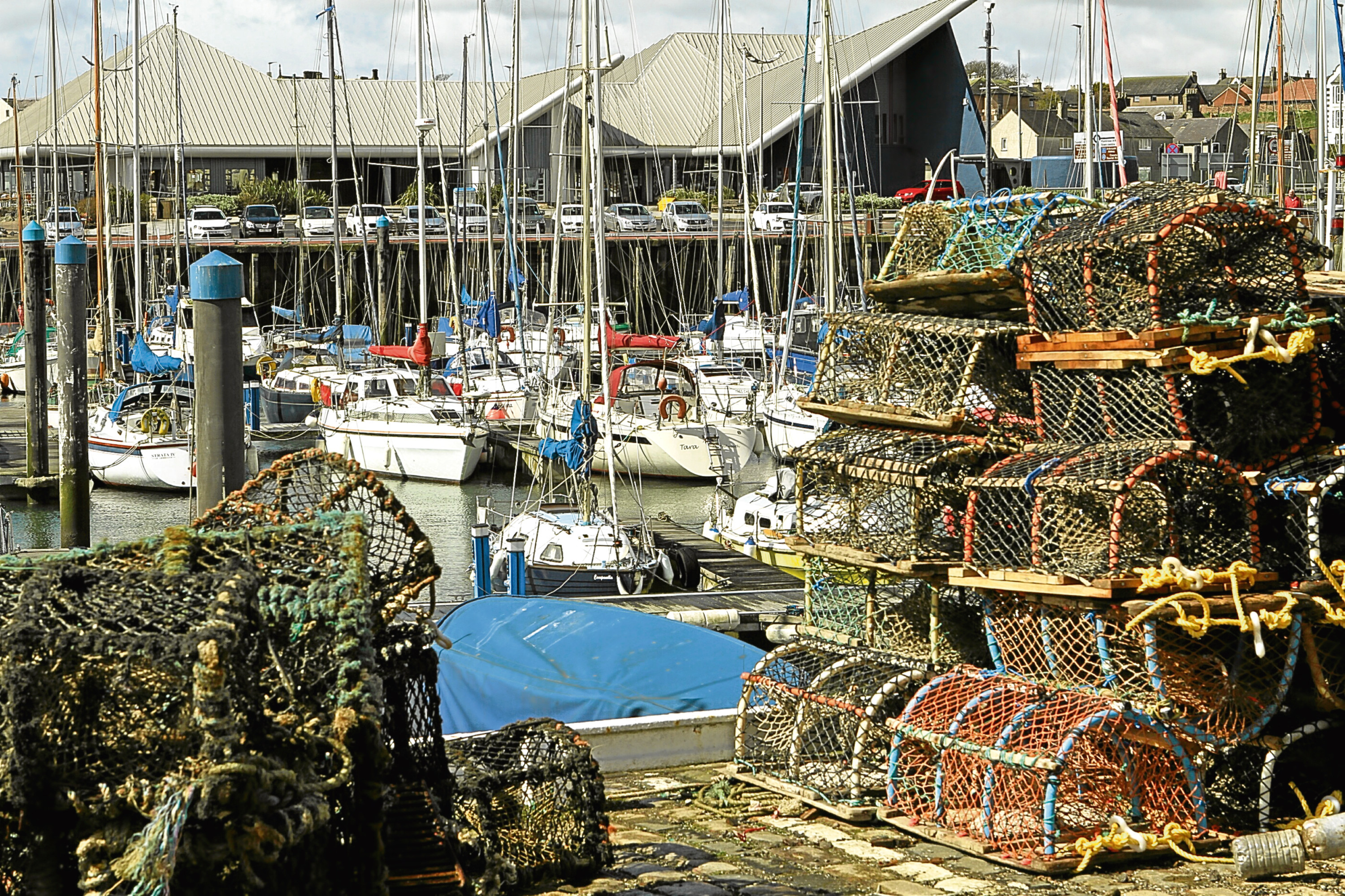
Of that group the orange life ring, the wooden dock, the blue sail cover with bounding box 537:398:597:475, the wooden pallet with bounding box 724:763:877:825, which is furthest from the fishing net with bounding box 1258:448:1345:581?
the orange life ring

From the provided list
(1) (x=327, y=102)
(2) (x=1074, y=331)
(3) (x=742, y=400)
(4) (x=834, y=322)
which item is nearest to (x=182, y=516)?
(3) (x=742, y=400)

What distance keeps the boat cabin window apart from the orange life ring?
0.74m

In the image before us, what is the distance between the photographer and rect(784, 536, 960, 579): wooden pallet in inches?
262

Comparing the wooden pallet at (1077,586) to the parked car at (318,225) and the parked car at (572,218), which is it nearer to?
the parked car at (572,218)

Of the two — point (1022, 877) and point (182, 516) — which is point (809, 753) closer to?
point (1022, 877)

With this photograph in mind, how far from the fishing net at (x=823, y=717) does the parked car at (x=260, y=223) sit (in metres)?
38.8

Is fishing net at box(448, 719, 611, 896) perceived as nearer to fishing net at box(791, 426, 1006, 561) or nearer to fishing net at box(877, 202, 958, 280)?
fishing net at box(791, 426, 1006, 561)

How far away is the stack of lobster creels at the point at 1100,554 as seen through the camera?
603 centimetres

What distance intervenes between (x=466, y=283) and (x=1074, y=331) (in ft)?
106

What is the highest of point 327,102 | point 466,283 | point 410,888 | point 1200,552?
point 327,102

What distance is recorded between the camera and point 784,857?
242 inches

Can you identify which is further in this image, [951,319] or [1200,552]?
[951,319]

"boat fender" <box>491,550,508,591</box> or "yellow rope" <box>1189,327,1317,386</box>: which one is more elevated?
"yellow rope" <box>1189,327,1317,386</box>

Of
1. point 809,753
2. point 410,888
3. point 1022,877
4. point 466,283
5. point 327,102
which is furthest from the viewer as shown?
point 327,102
